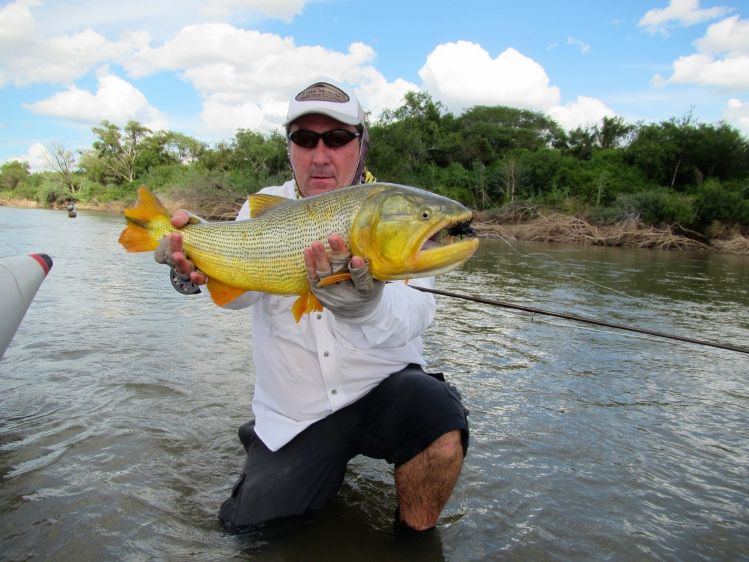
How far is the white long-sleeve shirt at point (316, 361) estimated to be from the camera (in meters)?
2.90

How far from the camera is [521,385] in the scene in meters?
5.25

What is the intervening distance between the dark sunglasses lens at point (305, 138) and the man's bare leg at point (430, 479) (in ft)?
6.35

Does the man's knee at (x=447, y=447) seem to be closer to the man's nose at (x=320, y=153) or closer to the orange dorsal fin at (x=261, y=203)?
the orange dorsal fin at (x=261, y=203)

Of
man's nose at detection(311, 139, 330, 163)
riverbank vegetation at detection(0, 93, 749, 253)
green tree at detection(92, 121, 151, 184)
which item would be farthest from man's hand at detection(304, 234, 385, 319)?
green tree at detection(92, 121, 151, 184)

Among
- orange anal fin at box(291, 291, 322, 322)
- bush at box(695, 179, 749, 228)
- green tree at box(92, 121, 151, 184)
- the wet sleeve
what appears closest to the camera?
orange anal fin at box(291, 291, 322, 322)

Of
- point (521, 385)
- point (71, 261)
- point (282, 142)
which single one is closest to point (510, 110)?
point (282, 142)

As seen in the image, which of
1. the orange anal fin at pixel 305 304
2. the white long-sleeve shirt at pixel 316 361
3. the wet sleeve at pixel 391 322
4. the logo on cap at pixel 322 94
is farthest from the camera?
the logo on cap at pixel 322 94

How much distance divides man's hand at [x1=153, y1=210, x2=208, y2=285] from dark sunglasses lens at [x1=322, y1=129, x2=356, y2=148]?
0.98 metres

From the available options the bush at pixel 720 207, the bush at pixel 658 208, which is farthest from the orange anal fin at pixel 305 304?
the bush at pixel 720 207

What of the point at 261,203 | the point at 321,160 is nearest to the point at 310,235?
the point at 261,203

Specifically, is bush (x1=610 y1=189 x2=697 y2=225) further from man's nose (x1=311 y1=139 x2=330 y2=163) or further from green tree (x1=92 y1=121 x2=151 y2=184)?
green tree (x1=92 y1=121 x2=151 y2=184)

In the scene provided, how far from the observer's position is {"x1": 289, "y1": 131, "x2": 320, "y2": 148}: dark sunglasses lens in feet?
10.5

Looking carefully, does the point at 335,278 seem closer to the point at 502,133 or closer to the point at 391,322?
the point at 391,322

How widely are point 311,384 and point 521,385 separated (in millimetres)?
3008
